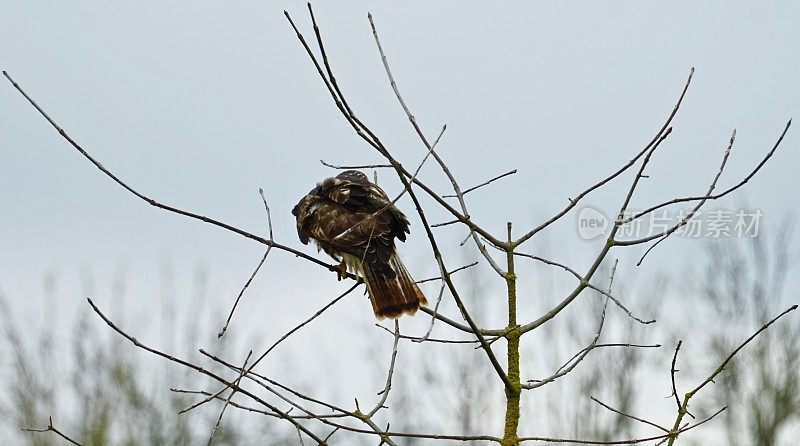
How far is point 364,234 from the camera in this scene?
617cm

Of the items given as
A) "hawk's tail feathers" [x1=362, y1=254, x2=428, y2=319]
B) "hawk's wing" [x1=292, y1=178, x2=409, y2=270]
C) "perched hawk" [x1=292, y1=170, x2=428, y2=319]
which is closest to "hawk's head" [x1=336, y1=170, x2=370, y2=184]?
"perched hawk" [x1=292, y1=170, x2=428, y2=319]

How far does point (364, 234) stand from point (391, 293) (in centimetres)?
49

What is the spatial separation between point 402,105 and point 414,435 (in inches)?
39.9

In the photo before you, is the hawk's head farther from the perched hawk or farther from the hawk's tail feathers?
the hawk's tail feathers

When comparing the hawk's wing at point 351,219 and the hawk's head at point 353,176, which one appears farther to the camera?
the hawk's head at point 353,176

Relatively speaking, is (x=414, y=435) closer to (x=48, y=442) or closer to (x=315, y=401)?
(x=315, y=401)

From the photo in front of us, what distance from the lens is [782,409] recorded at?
22922 millimetres

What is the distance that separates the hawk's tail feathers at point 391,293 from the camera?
5734 mm

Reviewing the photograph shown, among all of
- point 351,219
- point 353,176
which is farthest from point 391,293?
point 353,176

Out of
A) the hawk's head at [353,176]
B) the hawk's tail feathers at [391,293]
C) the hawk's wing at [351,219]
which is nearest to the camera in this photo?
the hawk's tail feathers at [391,293]

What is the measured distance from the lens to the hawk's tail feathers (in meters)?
5.73

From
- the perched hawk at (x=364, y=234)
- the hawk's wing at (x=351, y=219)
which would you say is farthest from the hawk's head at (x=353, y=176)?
the hawk's wing at (x=351, y=219)

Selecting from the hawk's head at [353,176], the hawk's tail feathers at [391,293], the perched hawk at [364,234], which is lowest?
the hawk's tail feathers at [391,293]

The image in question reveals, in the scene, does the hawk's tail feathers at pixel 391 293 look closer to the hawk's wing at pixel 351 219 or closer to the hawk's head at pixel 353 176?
the hawk's wing at pixel 351 219
